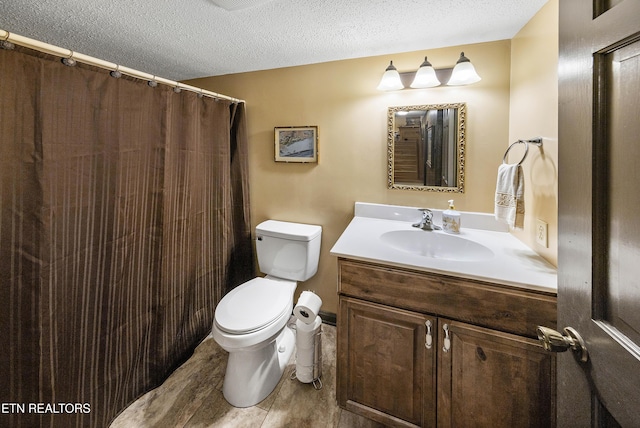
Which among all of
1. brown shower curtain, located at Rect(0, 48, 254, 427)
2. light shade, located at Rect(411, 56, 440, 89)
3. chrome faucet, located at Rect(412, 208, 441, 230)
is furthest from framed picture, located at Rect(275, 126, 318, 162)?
chrome faucet, located at Rect(412, 208, 441, 230)

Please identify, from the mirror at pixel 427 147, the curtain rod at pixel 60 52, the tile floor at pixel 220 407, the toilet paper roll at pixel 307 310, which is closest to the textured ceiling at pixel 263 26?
the curtain rod at pixel 60 52

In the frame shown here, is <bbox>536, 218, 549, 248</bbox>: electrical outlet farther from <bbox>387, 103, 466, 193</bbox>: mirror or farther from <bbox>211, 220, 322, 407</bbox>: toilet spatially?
<bbox>211, 220, 322, 407</bbox>: toilet

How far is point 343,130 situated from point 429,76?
0.61 meters

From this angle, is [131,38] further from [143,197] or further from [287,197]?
[287,197]

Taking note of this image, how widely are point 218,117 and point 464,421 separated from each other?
2192mm

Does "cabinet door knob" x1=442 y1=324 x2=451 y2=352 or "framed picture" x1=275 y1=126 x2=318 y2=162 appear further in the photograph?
"framed picture" x1=275 y1=126 x2=318 y2=162

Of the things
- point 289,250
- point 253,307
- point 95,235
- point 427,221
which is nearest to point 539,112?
point 427,221

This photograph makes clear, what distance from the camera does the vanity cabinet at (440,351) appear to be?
0.93 metres

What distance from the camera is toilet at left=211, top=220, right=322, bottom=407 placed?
1309 mm

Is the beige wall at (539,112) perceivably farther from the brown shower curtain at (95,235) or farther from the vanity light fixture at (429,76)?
the brown shower curtain at (95,235)

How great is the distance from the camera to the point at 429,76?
1473mm

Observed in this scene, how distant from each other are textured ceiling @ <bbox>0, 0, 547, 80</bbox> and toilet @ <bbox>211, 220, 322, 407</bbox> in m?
1.19

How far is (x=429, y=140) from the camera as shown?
1623mm

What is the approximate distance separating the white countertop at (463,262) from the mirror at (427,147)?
0.62 ft
